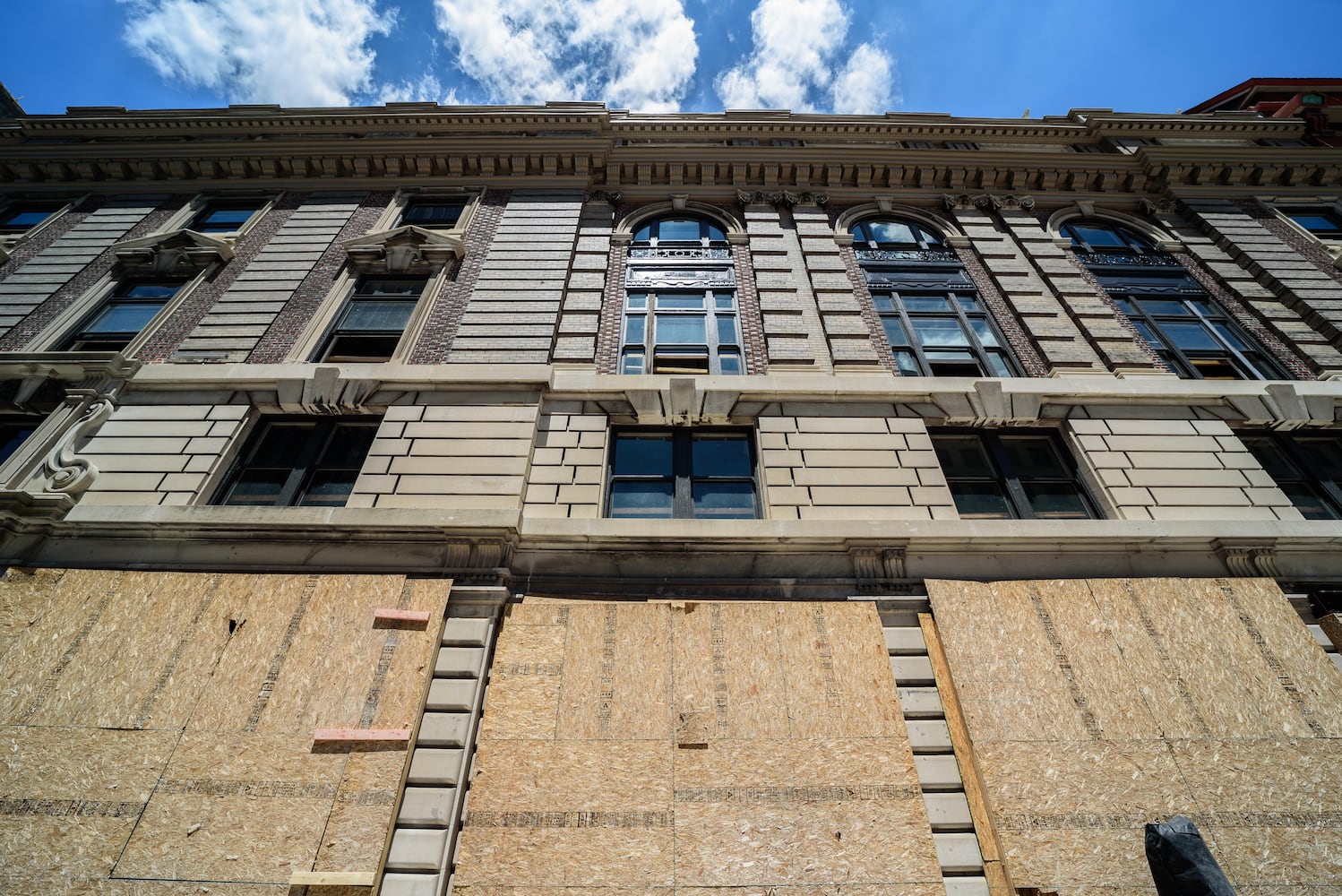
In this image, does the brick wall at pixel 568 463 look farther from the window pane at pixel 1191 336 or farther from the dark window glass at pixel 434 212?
the window pane at pixel 1191 336

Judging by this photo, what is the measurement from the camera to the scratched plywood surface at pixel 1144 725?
16.8 feet

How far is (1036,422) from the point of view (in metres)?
9.16

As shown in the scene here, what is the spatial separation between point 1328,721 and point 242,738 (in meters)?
10.7

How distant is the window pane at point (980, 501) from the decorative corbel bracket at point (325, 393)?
902 centimetres

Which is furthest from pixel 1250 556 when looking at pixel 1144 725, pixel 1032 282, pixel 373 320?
pixel 373 320

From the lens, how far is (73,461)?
26.1ft

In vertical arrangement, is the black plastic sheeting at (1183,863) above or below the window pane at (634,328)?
below

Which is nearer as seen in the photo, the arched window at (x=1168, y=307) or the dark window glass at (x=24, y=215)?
the arched window at (x=1168, y=307)

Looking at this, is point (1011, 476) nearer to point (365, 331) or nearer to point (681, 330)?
point (681, 330)

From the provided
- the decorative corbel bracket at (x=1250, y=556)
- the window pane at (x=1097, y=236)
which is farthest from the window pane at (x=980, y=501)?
the window pane at (x=1097, y=236)

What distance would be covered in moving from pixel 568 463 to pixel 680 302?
16.4 feet

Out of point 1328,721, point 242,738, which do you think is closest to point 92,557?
point 242,738

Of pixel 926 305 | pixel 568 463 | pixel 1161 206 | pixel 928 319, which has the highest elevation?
pixel 1161 206

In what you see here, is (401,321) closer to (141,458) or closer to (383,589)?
(141,458)
